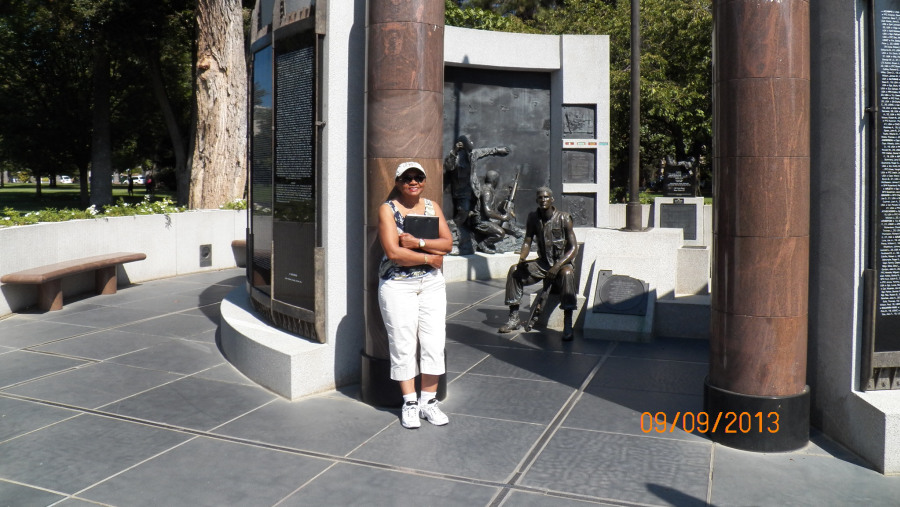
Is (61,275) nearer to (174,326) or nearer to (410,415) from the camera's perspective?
(174,326)

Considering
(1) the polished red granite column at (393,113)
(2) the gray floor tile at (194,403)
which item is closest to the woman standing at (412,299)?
(1) the polished red granite column at (393,113)

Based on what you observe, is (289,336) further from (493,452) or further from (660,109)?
(660,109)

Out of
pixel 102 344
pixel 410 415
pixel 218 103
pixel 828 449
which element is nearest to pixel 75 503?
pixel 410 415

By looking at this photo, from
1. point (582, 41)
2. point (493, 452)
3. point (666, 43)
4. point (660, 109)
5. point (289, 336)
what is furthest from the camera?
point (666, 43)

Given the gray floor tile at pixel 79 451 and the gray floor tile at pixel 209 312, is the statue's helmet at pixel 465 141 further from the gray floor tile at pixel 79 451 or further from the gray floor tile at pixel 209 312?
the gray floor tile at pixel 79 451

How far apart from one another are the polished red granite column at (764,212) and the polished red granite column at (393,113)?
2.19 metres

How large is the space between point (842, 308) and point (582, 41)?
1215 cm

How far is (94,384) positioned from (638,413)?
4.68 m

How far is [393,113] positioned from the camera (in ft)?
20.6

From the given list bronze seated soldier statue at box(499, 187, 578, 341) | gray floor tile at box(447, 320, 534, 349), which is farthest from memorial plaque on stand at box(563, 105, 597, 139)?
gray floor tile at box(447, 320, 534, 349)

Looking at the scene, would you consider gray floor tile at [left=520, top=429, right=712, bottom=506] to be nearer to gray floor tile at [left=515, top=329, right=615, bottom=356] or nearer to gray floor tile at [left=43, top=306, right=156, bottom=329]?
gray floor tile at [left=515, top=329, right=615, bottom=356]

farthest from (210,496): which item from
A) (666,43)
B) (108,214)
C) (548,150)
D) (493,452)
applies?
(666,43)

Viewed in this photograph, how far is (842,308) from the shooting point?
17.6 ft

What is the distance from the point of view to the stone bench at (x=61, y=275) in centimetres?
1007
